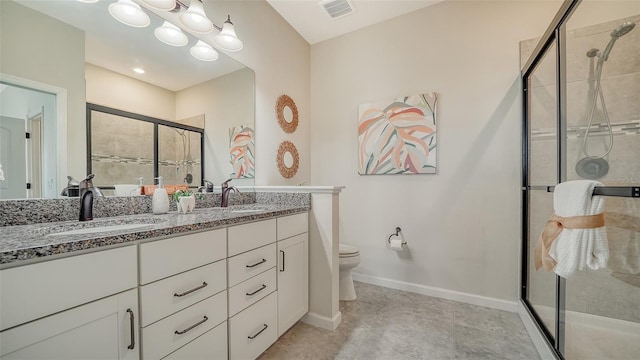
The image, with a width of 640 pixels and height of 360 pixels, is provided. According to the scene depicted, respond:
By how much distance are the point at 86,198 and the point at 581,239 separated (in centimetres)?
212

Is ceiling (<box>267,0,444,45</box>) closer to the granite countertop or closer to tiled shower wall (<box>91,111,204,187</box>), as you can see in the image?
tiled shower wall (<box>91,111,204,187</box>)

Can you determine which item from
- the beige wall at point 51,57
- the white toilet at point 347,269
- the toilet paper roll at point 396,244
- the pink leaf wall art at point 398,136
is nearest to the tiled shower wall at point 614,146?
the pink leaf wall art at point 398,136

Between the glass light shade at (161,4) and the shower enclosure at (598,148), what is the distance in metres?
2.19

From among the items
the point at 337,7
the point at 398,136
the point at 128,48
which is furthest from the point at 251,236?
the point at 337,7

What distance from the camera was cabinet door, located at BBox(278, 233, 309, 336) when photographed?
5.07ft

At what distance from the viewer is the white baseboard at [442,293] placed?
1.99 meters

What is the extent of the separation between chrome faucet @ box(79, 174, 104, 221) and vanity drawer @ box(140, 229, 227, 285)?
0.51 m

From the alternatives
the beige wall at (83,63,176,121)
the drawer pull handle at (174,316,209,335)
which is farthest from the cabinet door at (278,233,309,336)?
the beige wall at (83,63,176,121)

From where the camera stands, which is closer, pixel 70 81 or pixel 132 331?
pixel 132 331

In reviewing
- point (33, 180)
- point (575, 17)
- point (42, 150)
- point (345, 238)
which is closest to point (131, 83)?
point (42, 150)

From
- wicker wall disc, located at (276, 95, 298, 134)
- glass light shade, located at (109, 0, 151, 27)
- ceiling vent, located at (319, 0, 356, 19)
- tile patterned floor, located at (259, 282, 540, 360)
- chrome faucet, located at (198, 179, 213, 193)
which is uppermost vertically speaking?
ceiling vent, located at (319, 0, 356, 19)

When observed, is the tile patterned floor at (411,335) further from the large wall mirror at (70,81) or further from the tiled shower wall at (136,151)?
the large wall mirror at (70,81)

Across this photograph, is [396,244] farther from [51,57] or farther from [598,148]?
[51,57]

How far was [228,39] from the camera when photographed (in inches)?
72.3
